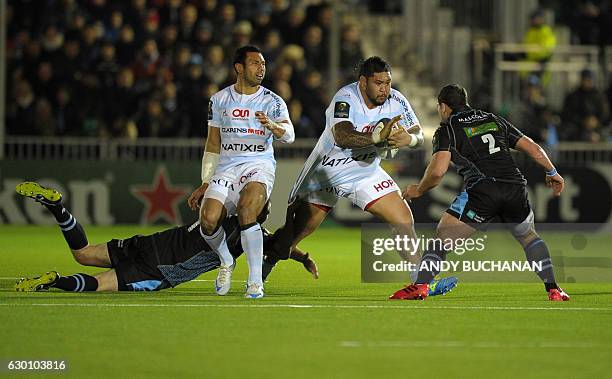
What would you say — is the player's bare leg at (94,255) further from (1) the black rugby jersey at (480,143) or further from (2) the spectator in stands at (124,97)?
(2) the spectator in stands at (124,97)

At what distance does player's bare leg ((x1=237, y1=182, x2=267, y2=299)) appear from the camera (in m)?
11.6

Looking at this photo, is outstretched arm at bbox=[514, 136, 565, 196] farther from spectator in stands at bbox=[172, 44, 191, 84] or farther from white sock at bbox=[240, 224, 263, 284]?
spectator in stands at bbox=[172, 44, 191, 84]

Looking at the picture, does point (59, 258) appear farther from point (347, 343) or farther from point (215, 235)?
point (347, 343)

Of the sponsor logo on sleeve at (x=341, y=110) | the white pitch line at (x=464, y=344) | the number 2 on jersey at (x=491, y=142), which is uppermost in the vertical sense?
the sponsor logo on sleeve at (x=341, y=110)

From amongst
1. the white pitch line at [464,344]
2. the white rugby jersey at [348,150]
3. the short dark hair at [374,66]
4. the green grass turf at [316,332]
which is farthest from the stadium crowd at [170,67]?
the white pitch line at [464,344]

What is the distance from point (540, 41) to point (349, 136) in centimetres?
1376

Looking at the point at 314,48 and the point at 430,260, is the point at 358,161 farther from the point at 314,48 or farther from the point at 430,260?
the point at 314,48

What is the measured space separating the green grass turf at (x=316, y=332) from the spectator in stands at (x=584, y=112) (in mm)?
10874

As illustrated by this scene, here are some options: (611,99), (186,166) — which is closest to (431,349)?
(186,166)

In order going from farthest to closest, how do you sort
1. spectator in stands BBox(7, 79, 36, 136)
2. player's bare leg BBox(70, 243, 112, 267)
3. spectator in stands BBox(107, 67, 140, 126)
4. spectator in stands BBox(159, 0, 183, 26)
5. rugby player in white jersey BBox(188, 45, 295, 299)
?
spectator in stands BBox(159, 0, 183, 26)
spectator in stands BBox(107, 67, 140, 126)
spectator in stands BBox(7, 79, 36, 136)
player's bare leg BBox(70, 243, 112, 267)
rugby player in white jersey BBox(188, 45, 295, 299)

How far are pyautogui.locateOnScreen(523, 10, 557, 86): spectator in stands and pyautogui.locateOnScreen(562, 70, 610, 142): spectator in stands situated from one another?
33.2 inches

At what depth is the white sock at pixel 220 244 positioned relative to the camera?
1181 cm

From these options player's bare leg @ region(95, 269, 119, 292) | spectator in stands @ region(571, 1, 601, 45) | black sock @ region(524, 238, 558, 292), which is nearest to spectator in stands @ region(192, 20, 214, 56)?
spectator in stands @ region(571, 1, 601, 45)

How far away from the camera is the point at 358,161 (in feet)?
41.1
